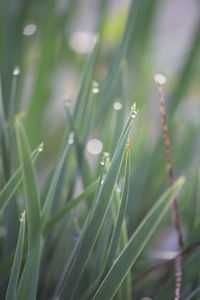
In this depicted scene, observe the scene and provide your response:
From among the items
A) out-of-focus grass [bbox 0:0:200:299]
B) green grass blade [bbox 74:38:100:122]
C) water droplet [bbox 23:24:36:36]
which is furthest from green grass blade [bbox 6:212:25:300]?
water droplet [bbox 23:24:36:36]

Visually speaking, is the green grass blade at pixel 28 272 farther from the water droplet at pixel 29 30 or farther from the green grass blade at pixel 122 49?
the water droplet at pixel 29 30

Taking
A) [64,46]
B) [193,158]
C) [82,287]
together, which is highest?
[64,46]

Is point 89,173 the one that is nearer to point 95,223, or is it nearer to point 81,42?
point 95,223

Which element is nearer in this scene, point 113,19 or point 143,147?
point 143,147

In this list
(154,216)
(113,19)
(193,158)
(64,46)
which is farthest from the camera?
(113,19)

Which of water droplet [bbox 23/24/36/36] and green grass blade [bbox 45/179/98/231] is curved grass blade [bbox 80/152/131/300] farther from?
water droplet [bbox 23/24/36/36]

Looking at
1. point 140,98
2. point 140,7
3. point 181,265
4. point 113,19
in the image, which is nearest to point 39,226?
point 181,265

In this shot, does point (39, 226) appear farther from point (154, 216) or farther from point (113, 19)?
point (113, 19)
